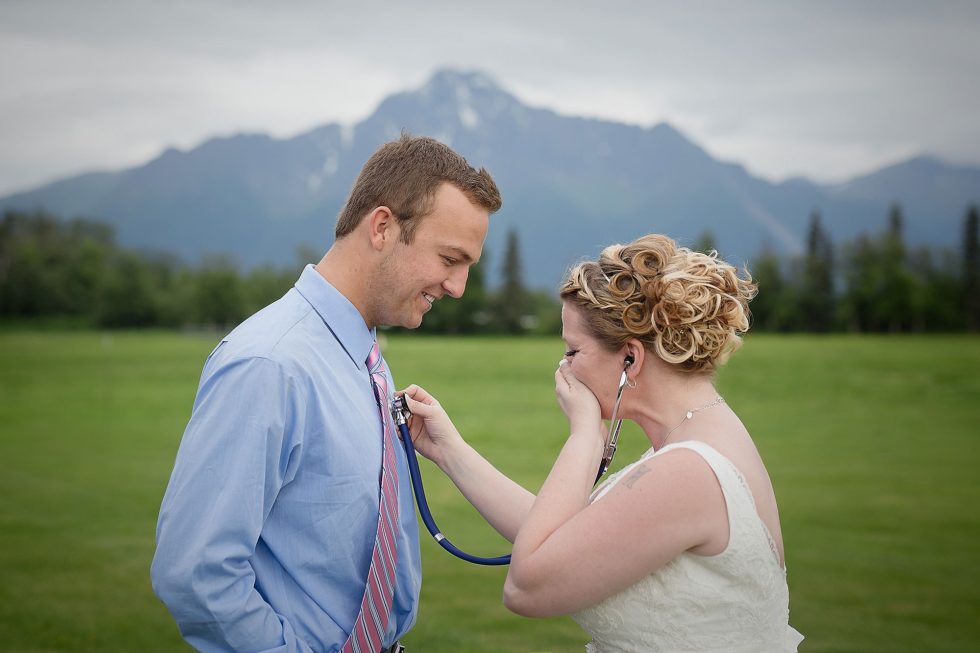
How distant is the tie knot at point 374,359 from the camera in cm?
324

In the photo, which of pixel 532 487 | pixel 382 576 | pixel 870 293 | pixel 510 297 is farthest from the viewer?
pixel 870 293

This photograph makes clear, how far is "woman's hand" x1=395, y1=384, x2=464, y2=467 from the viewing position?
11.4 feet

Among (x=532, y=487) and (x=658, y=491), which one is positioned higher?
(x=658, y=491)

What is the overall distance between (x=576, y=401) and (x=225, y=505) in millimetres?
1238

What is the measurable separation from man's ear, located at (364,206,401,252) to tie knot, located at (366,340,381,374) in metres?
0.40

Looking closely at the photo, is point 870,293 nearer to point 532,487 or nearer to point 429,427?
point 532,487

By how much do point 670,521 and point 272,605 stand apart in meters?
1.29

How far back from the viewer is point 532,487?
1686 centimetres

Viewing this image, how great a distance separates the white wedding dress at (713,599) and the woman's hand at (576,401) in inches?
8.5

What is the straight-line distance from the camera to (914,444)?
2527 centimetres

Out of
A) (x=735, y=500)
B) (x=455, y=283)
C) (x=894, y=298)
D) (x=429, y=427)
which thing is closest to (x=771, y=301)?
(x=894, y=298)

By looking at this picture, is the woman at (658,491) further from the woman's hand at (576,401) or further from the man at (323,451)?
the man at (323,451)

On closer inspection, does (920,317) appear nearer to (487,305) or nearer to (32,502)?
(487,305)

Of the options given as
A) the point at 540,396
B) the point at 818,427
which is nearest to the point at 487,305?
the point at 540,396
